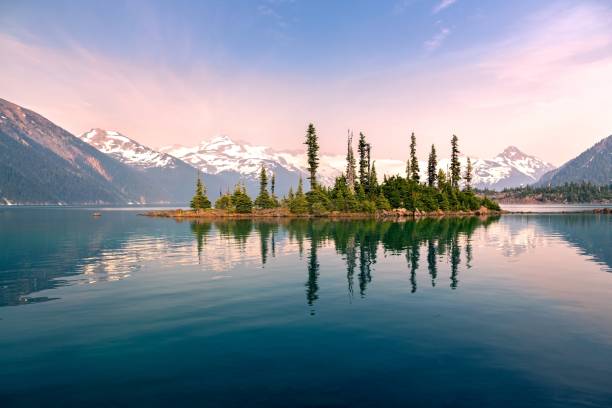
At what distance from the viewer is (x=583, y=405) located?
12.4 meters

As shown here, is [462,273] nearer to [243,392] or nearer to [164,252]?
[243,392]

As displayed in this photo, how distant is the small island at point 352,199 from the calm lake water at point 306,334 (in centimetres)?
10189

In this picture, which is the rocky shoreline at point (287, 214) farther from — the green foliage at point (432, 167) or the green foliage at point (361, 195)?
the green foliage at point (432, 167)

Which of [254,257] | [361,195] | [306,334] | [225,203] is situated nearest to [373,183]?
[361,195]

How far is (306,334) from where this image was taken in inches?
756

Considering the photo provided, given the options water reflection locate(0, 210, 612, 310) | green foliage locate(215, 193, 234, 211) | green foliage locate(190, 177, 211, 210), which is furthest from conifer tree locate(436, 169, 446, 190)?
water reflection locate(0, 210, 612, 310)

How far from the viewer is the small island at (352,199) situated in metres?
142

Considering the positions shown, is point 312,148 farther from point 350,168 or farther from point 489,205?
point 489,205

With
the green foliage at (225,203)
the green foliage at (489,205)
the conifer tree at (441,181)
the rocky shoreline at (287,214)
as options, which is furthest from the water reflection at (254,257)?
the green foliage at (489,205)

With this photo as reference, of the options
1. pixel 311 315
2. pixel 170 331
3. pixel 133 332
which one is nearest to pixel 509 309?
pixel 311 315

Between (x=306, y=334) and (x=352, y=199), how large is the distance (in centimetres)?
12490

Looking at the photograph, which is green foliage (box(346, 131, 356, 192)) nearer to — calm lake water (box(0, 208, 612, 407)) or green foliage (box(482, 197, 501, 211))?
green foliage (box(482, 197, 501, 211))

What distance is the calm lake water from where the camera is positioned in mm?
13367

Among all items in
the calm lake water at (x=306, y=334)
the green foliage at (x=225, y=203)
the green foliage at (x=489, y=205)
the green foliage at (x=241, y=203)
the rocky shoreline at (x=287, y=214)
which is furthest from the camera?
the green foliage at (x=489, y=205)
